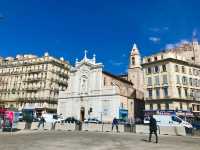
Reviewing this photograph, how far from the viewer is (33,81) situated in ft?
217

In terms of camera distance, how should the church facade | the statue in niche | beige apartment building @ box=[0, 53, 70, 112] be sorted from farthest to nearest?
beige apartment building @ box=[0, 53, 70, 112] → the statue in niche → the church facade

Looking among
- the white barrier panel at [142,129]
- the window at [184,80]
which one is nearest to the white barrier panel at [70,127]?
the white barrier panel at [142,129]

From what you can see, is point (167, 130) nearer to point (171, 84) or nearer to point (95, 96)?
point (171, 84)

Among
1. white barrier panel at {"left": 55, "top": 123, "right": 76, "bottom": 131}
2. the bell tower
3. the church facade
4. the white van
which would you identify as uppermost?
the bell tower

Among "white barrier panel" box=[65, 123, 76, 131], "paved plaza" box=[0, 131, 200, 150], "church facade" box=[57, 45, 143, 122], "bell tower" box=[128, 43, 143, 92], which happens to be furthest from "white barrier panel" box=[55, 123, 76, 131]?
"bell tower" box=[128, 43, 143, 92]

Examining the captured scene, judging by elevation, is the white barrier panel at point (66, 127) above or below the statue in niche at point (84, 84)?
below

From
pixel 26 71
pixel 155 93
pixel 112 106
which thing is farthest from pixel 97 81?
pixel 26 71

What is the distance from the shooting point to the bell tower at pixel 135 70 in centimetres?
6544

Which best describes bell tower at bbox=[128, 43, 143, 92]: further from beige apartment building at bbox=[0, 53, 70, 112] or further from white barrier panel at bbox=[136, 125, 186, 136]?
white barrier panel at bbox=[136, 125, 186, 136]

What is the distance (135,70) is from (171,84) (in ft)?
62.8

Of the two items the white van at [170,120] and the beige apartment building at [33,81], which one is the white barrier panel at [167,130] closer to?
the white van at [170,120]

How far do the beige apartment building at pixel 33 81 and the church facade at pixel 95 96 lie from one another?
6.73m

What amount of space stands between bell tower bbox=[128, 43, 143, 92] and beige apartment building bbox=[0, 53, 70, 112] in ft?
68.6

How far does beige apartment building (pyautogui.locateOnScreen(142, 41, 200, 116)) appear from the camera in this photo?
47.8 metres
